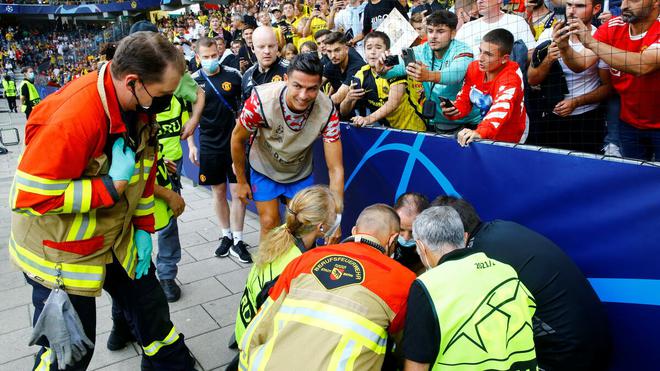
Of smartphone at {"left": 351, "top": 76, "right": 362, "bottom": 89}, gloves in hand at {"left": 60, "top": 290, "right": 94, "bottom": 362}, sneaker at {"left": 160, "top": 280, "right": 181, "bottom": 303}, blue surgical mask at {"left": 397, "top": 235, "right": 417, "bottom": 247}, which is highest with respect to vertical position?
smartphone at {"left": 351, "top": 76, "right": 362, "bottom": 89}

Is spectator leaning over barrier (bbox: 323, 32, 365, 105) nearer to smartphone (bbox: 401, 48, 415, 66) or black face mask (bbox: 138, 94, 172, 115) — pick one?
smartphone (bbox: 401, 48, 415, 66)

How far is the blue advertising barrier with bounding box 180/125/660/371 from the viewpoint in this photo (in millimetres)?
2135

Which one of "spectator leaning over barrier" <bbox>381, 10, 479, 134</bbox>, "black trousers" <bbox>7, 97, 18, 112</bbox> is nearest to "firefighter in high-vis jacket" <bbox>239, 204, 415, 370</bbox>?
"spectator leaning over barrier" <bbox>381, 10, 479, 134</bbox>

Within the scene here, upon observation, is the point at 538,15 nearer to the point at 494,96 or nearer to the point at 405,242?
the point at 494,96

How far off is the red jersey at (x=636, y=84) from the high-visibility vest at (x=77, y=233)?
9.48ft

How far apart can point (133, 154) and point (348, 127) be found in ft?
6.94

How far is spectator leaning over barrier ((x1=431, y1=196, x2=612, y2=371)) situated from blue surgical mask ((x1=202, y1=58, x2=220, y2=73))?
3244 mm

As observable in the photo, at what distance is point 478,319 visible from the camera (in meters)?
1.62

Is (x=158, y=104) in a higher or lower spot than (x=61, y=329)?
higher

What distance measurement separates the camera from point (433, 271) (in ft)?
5.61

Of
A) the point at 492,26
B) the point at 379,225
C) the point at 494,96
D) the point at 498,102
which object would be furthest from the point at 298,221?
the point at 492,26

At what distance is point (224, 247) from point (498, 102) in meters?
2.80

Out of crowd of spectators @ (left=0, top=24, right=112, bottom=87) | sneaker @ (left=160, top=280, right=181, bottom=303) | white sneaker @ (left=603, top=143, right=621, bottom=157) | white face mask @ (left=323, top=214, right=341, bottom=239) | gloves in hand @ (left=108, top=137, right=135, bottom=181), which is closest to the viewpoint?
gloves in hand @ (left=108, top=137, right=135, bottom=181)

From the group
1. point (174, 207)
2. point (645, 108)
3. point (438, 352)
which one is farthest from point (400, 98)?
point (438, 352)
